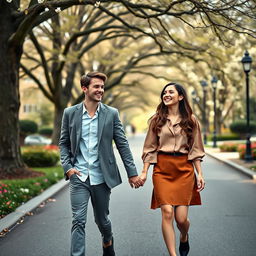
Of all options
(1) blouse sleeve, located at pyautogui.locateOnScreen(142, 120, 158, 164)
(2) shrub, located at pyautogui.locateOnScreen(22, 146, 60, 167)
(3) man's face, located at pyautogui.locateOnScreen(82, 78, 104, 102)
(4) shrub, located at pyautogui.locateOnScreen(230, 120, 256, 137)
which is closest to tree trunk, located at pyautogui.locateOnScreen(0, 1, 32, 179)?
(2) shrub, located at pyautogui.locateOnScreen(22, 146, 60, 167)

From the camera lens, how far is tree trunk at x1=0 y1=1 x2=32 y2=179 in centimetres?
1209

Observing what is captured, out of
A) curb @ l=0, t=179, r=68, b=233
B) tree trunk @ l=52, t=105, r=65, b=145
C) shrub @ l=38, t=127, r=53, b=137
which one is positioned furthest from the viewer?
shrub @ l=38, t=127, r=53, b=137

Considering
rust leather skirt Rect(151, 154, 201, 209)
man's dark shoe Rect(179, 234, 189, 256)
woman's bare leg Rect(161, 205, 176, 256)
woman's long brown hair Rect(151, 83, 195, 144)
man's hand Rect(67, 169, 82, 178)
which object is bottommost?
man's dark shoe Rect(179, 234, 189, 256)

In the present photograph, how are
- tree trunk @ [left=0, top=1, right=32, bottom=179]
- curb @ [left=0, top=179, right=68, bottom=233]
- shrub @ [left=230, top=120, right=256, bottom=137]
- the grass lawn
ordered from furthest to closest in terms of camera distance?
shrub @ [left=230, top=120, right=256, bottom=137] < tree trunk @ [left=0, top=1, right=32, bottom=179] < the grass lawn < curb @ [left=0, top=179, right=68, bottom=233]

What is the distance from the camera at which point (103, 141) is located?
15.4 feet

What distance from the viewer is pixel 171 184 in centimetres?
486

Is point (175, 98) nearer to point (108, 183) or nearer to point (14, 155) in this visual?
point (108, 183)

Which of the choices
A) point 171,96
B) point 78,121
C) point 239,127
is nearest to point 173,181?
point 171,96

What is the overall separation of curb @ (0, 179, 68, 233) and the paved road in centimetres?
14

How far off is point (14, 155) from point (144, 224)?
20.3 ft

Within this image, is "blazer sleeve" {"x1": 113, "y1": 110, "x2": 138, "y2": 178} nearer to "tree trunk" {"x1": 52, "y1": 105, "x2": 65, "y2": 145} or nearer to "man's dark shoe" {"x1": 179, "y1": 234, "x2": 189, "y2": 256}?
"man's dark shoe" {"x1": 179, "y1": 234, "x2": 189, "y2": 256}

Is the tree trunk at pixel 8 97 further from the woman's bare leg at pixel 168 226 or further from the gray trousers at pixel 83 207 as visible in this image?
the woman's bare leg at pixel 168 226

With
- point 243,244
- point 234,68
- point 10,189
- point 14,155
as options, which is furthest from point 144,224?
point 234,68

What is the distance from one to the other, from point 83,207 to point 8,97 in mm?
8185
